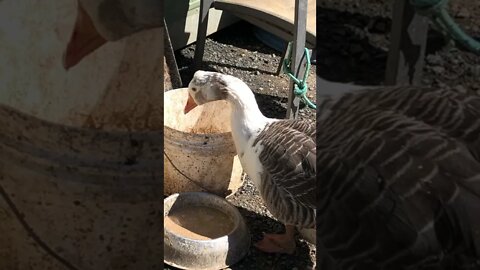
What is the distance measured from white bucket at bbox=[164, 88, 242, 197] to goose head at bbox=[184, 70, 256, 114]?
0.39ft

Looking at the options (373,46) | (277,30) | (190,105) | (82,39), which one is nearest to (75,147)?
(82,39)

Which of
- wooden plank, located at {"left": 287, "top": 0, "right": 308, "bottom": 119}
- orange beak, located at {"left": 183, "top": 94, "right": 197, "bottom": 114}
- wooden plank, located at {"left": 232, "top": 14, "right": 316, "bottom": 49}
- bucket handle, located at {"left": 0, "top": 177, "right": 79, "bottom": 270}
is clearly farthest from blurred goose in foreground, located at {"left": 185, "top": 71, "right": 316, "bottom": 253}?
bucket handle, located at {"left": 0, "top": 177, "right": 79, "bottom": 270}

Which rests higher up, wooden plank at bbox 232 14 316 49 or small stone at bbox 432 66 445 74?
small stone at bbox 432 66 445 74

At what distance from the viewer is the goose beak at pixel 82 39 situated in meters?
1.20

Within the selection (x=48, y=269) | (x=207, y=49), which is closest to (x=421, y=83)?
(x=48, y=269)

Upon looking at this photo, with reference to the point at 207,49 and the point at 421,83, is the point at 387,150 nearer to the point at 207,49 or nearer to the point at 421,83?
the point at 421,83

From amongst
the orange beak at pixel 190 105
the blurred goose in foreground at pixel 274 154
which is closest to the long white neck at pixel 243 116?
the blurred goose in foreground at pixel 274 154

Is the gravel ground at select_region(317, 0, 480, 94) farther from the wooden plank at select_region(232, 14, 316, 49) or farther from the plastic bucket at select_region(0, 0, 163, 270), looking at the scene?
the wooden plank at select_region(232, 14, 316, 49)

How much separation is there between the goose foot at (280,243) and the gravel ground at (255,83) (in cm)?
2

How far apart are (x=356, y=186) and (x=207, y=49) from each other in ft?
8.22

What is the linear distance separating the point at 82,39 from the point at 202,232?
1.08m

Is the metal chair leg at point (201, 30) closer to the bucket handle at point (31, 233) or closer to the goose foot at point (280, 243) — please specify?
the goose foot at point (280, 243)

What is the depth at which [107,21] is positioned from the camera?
3.92 ft

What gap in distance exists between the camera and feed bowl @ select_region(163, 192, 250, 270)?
Result: 1995mm
